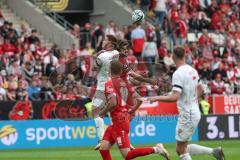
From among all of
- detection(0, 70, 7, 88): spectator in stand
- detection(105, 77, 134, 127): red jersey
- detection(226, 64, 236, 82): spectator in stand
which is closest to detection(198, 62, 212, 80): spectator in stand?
detection(226, 64, 236, 82): spectator in stand

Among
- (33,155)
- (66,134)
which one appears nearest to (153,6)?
(66,134)

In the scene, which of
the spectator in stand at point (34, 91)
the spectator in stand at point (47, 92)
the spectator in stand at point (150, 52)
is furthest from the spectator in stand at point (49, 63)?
the spectator in stand at point (150, 52)

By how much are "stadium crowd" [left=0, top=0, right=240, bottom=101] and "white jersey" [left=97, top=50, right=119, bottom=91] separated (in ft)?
22.1

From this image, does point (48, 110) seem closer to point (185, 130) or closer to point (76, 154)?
point (76, 154)

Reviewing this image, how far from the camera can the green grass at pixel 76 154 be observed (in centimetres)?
2088

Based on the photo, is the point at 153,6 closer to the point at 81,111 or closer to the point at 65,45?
the point at 65,45

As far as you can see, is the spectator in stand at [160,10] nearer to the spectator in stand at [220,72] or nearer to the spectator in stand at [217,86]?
the spectator in stand at [220,72]

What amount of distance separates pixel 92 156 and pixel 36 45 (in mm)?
12451

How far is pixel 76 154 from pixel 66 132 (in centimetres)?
406

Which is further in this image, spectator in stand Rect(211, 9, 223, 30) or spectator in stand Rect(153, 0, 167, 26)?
spectator in stand Rect(211, 9, 223, 30)

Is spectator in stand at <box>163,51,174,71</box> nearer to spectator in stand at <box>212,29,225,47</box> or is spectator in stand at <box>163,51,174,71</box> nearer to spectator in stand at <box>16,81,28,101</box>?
spectator in stand at <box>212,29,225,47</box>

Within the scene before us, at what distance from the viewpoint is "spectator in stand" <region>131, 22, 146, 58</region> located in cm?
3428

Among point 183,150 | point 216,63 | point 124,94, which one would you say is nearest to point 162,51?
point 216,63

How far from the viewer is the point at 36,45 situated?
3331cm
